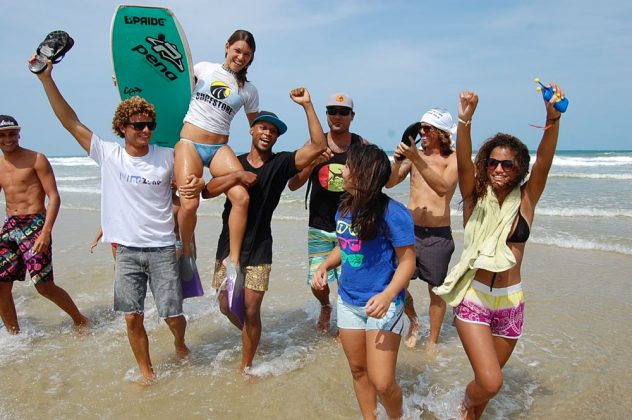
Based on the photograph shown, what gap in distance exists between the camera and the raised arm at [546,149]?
107 inches

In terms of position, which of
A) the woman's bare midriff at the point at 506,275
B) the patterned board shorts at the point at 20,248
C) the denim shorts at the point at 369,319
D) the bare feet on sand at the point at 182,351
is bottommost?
the bare feet on sand at the point at 182,351

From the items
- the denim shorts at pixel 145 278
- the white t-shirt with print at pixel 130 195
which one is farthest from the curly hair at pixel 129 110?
the denim shorts at pixel 145 278

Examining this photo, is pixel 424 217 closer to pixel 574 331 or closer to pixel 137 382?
pixel 574 331

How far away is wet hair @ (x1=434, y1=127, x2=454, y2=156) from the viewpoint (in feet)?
14.3

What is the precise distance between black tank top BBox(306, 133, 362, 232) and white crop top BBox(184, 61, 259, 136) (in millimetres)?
990

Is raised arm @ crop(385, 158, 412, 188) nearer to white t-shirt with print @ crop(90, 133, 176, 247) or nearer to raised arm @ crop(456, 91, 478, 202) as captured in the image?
raised arm @ crop(456, 91, 478, 202)

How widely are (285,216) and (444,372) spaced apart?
8.75 metres

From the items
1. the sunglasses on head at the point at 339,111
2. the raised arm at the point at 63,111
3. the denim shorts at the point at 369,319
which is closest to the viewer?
the denim shorts at the point at 369,319

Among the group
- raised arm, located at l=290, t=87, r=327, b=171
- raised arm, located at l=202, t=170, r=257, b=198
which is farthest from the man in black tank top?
raised arm, located at l=202, t=170, r=257, b=198

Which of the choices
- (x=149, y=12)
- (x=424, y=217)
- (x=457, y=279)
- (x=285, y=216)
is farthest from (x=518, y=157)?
(x=285, y=216)

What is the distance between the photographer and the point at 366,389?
3041 mm

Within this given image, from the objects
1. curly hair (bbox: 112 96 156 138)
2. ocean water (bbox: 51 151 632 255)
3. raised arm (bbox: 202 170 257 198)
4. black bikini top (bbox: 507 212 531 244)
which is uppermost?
curly hair (bbox: 112 96 156 138)

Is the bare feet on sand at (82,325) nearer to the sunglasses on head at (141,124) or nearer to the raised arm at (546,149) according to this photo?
the sunglasses on head at (141,124)

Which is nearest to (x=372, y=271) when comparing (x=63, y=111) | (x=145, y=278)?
(x=145, y=278)
